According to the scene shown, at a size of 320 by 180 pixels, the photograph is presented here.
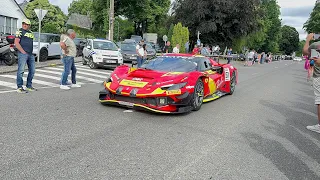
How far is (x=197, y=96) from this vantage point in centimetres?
716

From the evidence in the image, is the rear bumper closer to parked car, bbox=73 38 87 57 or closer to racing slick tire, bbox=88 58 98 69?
racing slick tire, bbox=88 58 98 69

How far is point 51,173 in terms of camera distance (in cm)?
342

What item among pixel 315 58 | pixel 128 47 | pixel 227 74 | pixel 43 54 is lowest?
pixel 227 74

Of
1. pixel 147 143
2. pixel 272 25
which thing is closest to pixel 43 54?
pixel 147 143

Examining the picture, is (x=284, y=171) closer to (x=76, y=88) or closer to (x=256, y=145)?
(x=256, y=145)

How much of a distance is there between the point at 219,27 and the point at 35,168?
4471 cm

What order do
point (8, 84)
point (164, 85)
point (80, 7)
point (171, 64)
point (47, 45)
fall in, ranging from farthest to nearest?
point (80, 7) → point (47, 45) → point (8, 84) → point (171, 64) → point (164, 85)

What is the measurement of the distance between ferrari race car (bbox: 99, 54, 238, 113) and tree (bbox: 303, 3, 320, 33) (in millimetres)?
76567

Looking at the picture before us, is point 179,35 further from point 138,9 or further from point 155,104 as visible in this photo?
point 155,104

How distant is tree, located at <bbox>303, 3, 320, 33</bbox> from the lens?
→ 7628 cm

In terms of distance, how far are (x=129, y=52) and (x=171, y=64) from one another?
1479 cm

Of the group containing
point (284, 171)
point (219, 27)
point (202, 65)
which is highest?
point (219, 27)

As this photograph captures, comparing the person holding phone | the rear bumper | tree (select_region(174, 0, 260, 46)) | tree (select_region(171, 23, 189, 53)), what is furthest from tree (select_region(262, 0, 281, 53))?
the rear bumper

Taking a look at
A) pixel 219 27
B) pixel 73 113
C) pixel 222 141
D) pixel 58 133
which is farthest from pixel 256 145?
pixel 219 27
